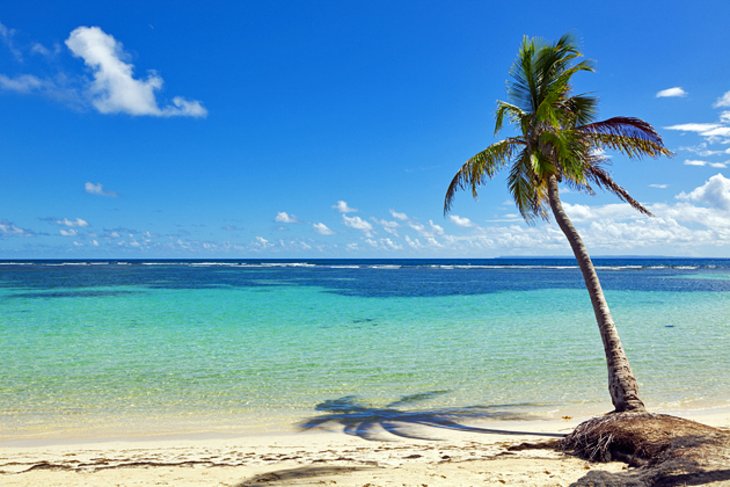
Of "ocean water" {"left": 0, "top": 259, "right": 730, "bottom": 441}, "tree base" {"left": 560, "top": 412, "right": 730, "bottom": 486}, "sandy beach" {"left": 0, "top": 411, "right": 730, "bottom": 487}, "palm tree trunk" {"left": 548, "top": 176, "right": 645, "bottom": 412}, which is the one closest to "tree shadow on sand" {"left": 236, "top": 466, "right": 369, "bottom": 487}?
"sandy beach" {"left": 0, "top": 411, "right": 730, "bottom": 487}

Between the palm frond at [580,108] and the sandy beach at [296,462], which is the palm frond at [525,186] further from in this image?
the sandy beach at [296,462]

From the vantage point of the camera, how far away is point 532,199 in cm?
972

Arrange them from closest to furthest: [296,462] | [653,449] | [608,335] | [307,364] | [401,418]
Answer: [653,449]
[296,462]
[608,335]
[401,418]
[307,364]

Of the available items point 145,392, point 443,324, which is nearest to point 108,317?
point 145,392

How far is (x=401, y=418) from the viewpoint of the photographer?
8.50 metres

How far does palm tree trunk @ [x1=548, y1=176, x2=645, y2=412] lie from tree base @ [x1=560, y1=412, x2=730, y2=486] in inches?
24.5

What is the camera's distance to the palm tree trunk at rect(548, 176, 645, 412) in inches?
287

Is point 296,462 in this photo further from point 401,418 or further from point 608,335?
point 608,335

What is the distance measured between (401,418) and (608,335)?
12.5 feet

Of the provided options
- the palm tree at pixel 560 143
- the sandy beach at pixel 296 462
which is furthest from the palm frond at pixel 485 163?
the sandy beach at pixel 296 462

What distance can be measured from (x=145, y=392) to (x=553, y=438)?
8.22m

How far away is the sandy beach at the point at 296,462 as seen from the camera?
548 centimetres

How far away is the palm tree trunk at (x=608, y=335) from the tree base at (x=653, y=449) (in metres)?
0.62

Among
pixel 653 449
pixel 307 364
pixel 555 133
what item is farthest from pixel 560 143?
pixel 307 364
